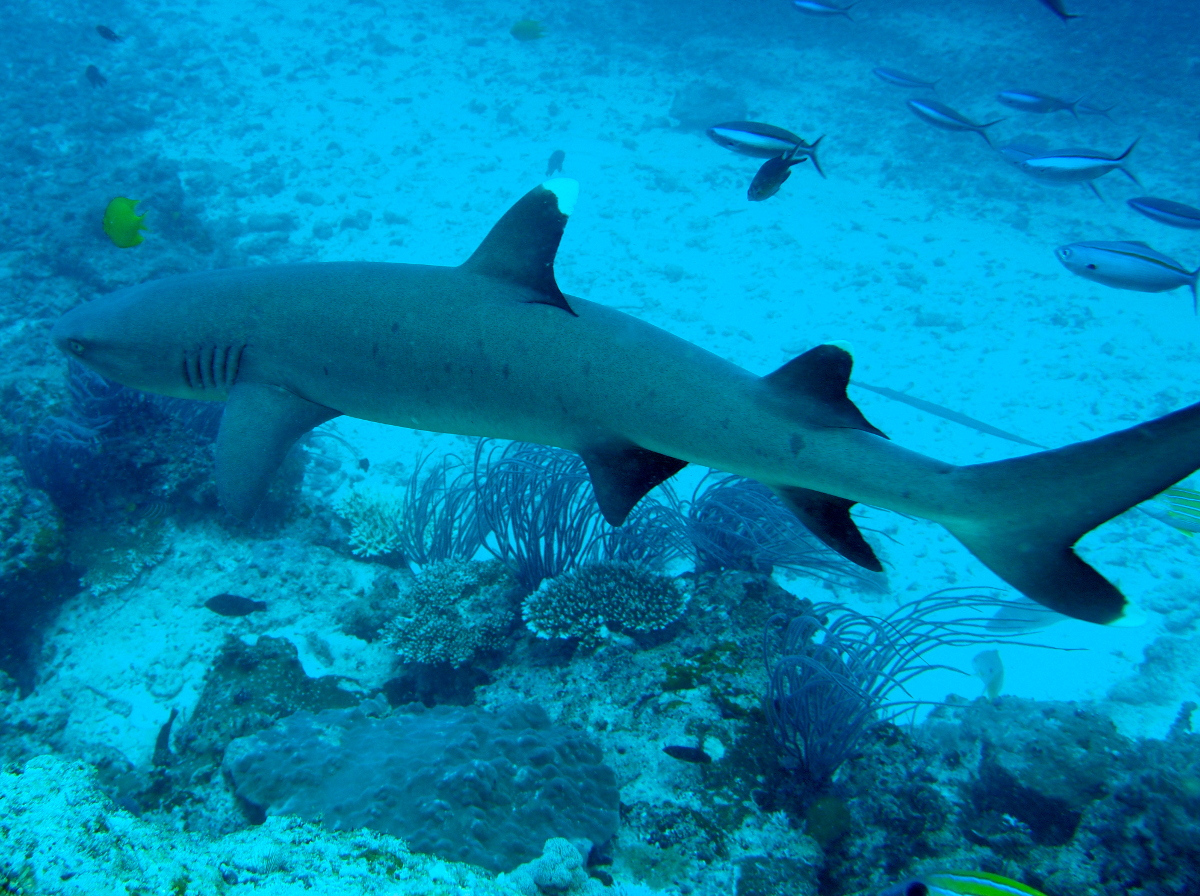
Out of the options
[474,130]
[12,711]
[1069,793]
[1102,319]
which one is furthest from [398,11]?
[1069,793]

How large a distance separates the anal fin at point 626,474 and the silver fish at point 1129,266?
6.61m

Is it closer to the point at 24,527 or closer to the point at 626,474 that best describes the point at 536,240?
the point at 626,474

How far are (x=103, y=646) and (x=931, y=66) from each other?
28.2 m

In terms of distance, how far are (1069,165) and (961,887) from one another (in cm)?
907

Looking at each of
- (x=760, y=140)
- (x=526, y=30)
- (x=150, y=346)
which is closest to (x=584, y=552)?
(x=150, y=346)

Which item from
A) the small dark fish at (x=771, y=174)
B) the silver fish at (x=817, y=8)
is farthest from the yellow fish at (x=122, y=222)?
the silver fish at (x=817, y=8)

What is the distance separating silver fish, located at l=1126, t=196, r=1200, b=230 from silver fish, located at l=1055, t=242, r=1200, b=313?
4.55ft

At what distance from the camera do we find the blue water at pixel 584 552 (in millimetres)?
2934

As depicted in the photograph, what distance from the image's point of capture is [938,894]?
2049 millimetres

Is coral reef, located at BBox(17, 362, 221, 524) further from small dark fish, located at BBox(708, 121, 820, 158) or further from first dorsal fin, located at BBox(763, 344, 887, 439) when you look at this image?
small dark fish, located at BBox(708, 121, 820, 158)

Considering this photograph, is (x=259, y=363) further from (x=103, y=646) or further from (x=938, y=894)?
(x=938, y=894)

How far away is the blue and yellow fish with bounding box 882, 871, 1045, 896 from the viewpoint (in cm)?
204

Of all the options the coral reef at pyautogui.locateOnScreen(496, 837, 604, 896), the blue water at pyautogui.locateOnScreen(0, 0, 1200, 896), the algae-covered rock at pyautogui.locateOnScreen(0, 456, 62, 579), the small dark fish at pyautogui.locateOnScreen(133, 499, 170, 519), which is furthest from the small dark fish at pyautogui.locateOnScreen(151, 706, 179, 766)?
the coral reef at pyautogui.locateOnScreen(496, 837, 604, 896)

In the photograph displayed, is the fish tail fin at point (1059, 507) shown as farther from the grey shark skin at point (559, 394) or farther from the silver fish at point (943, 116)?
the silver fish at point (943, 116)
